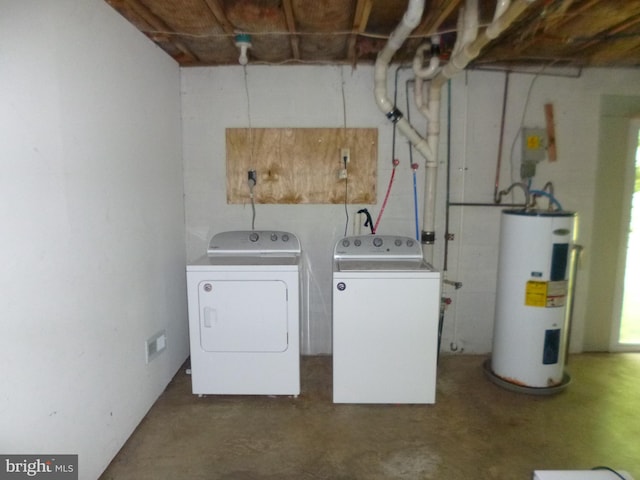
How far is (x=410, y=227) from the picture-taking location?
3131 mm

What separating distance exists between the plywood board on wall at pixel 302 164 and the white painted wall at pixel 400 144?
0.07 metres

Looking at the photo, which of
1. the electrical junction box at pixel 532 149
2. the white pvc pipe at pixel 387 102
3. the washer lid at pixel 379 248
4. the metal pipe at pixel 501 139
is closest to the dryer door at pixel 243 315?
the washer lid at pixel 379 248

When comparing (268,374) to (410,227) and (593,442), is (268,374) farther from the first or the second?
(593,442)

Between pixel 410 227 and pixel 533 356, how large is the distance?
1243 millimetres

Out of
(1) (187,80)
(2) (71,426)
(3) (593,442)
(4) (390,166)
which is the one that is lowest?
(3) (593,442)

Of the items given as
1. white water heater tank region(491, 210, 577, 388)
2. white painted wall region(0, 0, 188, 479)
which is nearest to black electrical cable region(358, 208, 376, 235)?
white water heater tank region(491, 210, 577, 388)

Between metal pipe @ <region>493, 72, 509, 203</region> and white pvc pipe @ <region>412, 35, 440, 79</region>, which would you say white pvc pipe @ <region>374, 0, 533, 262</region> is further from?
metal pipe @ <region>493, 72, 509, 203</region>

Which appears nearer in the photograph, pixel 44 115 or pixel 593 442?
pixel 44 115

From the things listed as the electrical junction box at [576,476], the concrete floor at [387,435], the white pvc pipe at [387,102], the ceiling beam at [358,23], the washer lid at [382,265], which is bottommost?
the concrete floor at [387,435]

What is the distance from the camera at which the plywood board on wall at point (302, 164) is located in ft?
9.99

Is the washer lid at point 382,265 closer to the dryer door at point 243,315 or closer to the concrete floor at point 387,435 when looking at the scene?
the dryer door at point 243,315

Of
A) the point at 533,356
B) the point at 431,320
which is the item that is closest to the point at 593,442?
the point at 533,356

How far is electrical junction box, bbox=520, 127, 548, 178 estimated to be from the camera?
2.97m

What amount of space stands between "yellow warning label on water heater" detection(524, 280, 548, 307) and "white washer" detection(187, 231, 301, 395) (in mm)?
1526
